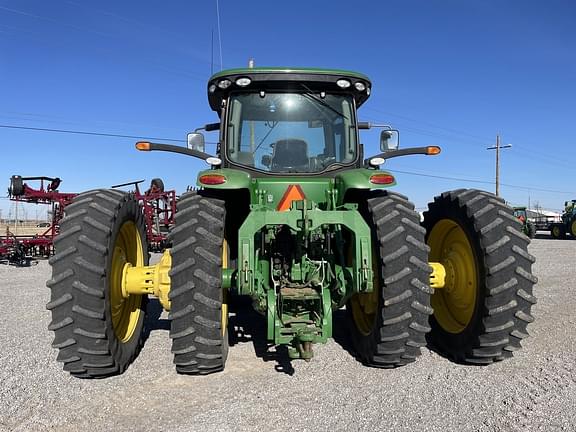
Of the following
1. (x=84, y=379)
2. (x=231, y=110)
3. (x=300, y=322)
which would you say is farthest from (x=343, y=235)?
(x=84, y=379)

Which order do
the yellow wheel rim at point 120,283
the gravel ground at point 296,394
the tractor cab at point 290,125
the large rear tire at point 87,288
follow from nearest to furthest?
the gravel ground at point 296,394
the large rear tire at point 87,288
the yellow wheel rim at point 120,283
the tractor cab at point 290,125

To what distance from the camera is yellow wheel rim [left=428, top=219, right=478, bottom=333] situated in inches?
148

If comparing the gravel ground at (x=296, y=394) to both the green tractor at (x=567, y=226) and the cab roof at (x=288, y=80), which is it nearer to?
the cab roof at (x=288, y=80)

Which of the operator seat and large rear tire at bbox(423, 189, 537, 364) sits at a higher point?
the operator seat

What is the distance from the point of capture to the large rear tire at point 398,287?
10.6 ft

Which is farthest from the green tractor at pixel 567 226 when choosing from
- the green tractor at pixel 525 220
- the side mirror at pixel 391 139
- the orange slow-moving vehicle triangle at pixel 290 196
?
the orange slow-moving vehicle triangle at pixel 290 196

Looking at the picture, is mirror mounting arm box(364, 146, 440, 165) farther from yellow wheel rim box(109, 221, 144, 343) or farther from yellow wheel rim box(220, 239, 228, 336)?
yellow wheel rim box(109, 221, 144, 343)

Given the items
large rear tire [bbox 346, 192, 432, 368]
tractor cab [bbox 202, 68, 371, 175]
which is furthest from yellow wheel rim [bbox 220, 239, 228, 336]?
large rear tire [bbox 346, 192, 432, 368]

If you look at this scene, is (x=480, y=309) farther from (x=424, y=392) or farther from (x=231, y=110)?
(x=231, y=110)

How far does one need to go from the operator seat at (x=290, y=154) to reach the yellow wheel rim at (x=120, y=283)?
147 centimetres

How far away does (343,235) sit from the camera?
3781mm

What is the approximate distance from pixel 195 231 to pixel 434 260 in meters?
2.47

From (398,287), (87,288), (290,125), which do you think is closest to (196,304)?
(87,288)

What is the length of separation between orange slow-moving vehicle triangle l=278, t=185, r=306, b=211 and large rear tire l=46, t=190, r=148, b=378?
1329 millimetres
